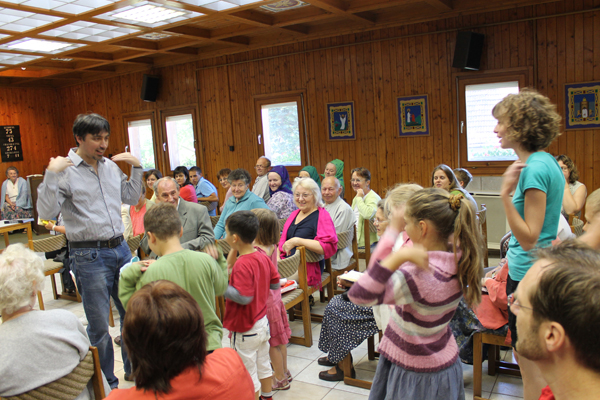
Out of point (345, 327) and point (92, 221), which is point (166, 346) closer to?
point (92, 221)

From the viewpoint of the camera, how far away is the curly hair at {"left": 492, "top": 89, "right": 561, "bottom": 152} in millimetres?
1875

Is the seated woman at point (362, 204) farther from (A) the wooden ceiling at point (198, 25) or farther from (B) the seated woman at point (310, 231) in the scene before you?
(A) the wooden ceiling at point (198, 25)

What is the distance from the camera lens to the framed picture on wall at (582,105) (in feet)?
19.1

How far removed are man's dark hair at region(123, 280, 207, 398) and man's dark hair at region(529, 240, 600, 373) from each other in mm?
835

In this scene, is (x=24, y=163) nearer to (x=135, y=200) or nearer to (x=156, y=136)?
(x=156, y=136)

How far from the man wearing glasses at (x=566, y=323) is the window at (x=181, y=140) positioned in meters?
9.29

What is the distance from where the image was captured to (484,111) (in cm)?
659

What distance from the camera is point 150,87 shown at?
992 centimetres

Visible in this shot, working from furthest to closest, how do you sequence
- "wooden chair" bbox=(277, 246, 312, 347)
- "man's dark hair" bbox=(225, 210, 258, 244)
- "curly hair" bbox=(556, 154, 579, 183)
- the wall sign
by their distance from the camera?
the wall sign → "curly hair" bbox=(556, 154, 579, 183) → "wooden chair" bbox=(277, 246, 312, 347) → "man's dark hair" bbox=(225, 210, 258, 244)

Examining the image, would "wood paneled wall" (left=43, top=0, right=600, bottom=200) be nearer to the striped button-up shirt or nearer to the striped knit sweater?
the striped button-up shirt

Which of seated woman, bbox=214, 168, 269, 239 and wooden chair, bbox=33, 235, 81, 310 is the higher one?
seated woman, bbox=214, 168, 269, 239

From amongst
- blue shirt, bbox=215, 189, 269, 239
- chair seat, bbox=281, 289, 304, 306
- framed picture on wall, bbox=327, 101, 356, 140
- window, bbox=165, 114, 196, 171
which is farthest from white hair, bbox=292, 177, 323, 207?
Answer: window, bbox=165, 114, 196, 171

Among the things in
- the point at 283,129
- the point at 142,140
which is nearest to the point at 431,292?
the point at 283,129

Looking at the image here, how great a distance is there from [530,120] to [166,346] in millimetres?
1617
